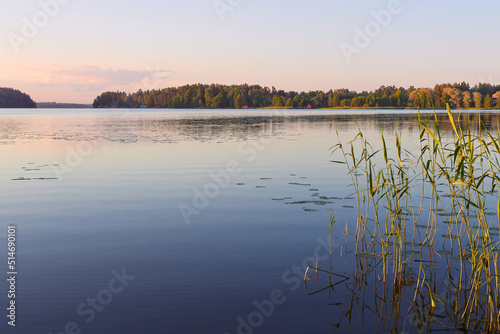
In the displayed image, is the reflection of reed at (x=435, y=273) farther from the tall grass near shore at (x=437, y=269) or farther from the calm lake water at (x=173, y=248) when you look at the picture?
the calm lake water at (x=173, y=248)

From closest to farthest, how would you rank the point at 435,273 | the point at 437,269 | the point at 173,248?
the point at 435,273 < the point at 437,269 < the point at 173,248

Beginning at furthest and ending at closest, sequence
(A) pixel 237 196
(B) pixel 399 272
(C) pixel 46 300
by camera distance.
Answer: (A) pixel 237 196 → (B) pixel 399 272 → (C) pixel 46 300

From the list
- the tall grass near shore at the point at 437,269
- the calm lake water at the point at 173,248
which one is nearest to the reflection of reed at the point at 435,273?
the tall grass near shore at the point at 437,269

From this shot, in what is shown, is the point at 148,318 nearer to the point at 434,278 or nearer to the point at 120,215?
the point at 434,278

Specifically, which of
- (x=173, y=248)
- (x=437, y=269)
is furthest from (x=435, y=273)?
(x=173, y=248)

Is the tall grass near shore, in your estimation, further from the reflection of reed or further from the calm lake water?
the calm lake water

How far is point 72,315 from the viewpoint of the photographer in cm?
738

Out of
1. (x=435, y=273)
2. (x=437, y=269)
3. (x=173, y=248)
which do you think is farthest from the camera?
(x=173, y=248)

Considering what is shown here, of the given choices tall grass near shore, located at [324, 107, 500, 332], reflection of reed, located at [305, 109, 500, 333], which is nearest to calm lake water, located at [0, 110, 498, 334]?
reflection of reed, located at [305, 109, 500, 333]

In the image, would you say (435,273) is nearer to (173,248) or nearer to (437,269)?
(437,269)

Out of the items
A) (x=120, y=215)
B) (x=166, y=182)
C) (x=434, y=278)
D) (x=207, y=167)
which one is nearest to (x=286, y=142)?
(x=207, y=167)

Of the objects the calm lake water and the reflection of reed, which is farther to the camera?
the calm lake water

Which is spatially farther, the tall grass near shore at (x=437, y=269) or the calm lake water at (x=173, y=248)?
the calm lake water at (x=173, y=248)

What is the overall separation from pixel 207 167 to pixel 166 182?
16.0 ft
